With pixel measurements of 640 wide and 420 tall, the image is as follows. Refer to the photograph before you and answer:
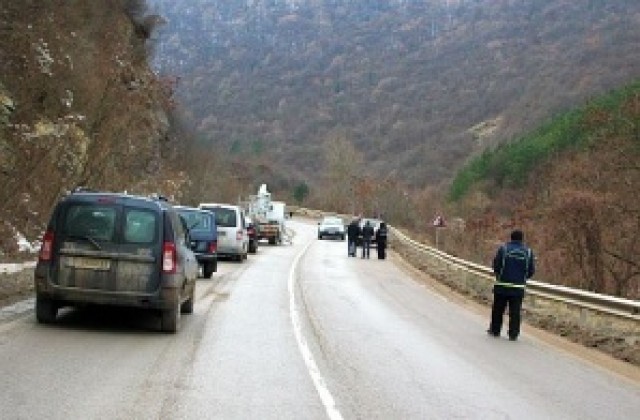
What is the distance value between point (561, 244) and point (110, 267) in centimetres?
2211

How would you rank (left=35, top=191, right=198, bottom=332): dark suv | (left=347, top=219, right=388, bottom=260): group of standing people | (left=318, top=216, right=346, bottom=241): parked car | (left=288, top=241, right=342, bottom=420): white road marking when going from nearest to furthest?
(left=288, top=241, right=342, bottom=420): white road marking < (left=35, top=191, right=198, bottom=332): dark suv < (left=347, top=219, right=388, bottom=260): group of standing people < (left=318, top=216, right=346, bottom=241): parked car

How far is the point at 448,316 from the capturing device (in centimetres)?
1756

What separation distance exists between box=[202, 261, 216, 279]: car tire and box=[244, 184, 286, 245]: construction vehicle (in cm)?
2174

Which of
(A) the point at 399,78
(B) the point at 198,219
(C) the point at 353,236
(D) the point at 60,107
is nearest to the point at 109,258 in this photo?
(B) the point at 198,219

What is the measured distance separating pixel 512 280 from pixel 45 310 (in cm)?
734

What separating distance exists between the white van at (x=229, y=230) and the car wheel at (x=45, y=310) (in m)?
17.7

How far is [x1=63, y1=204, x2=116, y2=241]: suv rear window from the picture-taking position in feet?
38.7

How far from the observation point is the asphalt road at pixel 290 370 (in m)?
7.91

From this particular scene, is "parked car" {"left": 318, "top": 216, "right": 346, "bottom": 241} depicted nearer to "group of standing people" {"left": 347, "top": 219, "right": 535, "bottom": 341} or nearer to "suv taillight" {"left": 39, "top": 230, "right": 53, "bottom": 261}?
"group of standing people" {"left": 347, "top": 219, "right": 535, "bottom": 341}

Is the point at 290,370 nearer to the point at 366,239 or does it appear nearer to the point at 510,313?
the point at 510,313

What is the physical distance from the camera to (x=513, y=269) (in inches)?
575

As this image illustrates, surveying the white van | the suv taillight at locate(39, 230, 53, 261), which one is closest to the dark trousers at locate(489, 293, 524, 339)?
the suv taillight at locate(39, 230, 53, 261)

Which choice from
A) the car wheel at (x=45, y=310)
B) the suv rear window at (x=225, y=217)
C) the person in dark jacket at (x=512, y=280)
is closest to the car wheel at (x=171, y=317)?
the car wheel at (x=45, y=310)

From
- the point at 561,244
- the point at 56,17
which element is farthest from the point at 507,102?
the point at 56,17
